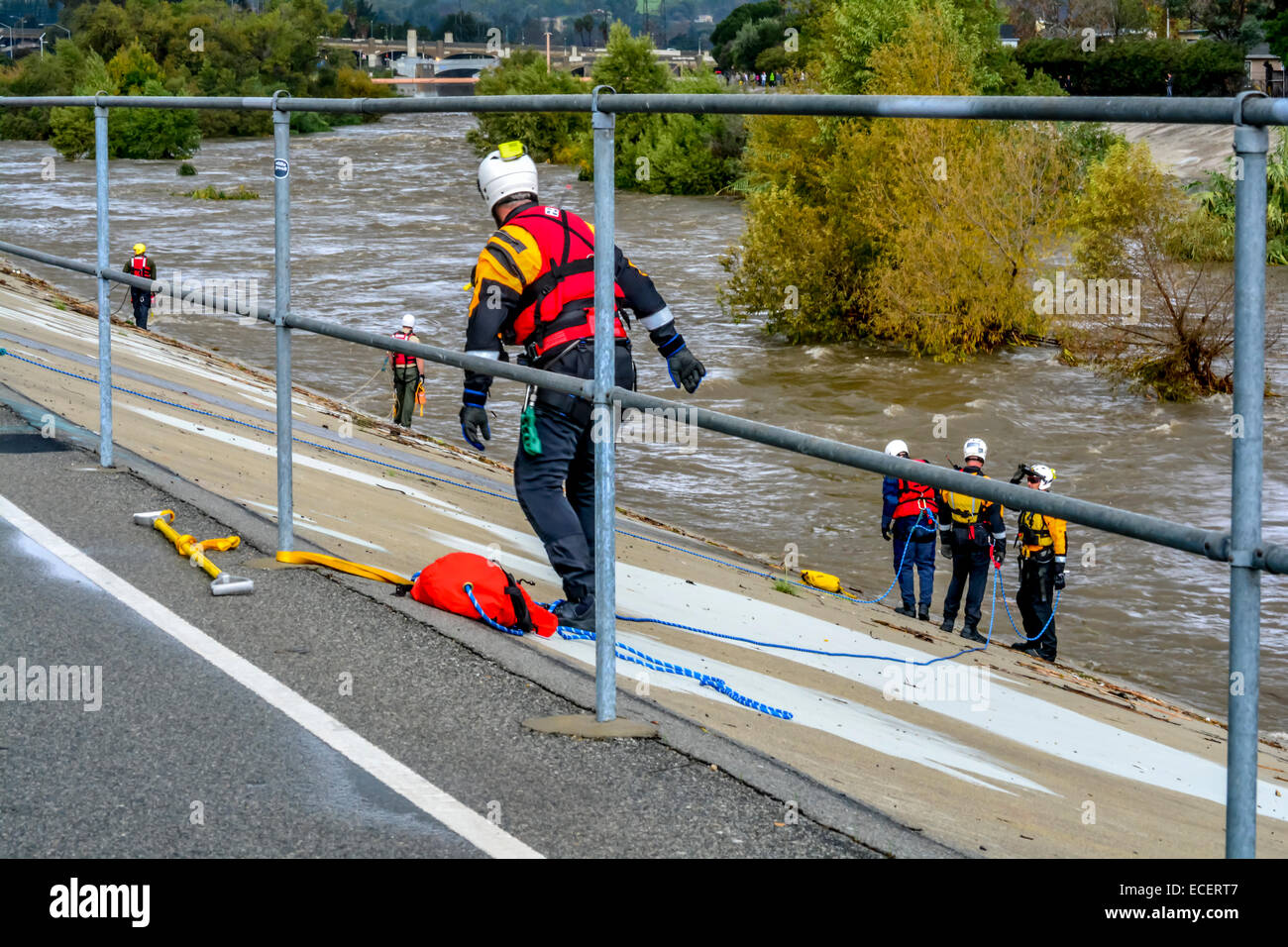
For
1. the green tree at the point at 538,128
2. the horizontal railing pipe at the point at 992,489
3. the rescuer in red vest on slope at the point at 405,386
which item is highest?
the green tree at the point at 538,128

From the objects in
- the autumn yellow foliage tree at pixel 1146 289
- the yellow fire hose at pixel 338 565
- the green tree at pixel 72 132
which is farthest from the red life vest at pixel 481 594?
the green tree at pixel 72 132

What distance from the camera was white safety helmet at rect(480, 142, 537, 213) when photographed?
5.84 metres

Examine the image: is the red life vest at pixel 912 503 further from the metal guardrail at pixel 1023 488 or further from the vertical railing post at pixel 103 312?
the metal guardrail at pixel 1023 488

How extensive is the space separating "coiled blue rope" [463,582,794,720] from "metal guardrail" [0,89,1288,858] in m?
0.99

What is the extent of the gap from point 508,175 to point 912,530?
8.20 metres

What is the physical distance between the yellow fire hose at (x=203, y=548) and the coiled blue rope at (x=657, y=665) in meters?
0.82

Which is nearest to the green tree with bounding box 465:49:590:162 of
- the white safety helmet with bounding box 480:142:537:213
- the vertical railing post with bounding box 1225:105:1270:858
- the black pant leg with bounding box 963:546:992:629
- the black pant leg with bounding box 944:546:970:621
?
the black pant leg with bounding box 944:546:970:621

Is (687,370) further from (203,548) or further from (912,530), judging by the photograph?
(912,530)

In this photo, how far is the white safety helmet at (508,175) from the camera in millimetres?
5840

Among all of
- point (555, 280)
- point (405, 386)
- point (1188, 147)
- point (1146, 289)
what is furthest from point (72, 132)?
point (555, 280)

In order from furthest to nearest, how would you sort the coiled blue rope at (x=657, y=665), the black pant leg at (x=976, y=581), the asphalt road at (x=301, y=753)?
→ the black pant leg at (x=976, y=581), the coiled blue rope at (x=657, y=665), the asphalt road at (x=301, y=753)

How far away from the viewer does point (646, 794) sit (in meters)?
3.85
